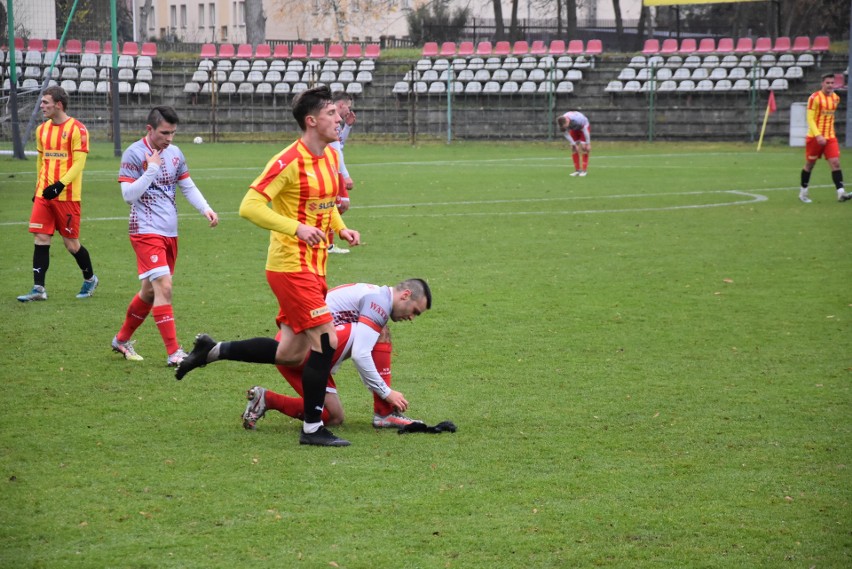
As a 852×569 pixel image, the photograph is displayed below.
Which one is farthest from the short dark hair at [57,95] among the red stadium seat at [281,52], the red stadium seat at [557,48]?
the red stadium seat at [557,48]

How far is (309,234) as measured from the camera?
5789 mm

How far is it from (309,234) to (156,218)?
8.98 feet


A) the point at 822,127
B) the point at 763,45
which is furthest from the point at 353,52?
the point at 822,127

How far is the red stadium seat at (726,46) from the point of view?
43875mm

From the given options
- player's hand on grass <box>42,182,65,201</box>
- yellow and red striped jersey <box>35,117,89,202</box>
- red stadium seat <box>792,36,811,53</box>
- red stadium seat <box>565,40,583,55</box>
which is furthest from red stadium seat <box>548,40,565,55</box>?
player's hand on grass <box>42,182,65,201</box>

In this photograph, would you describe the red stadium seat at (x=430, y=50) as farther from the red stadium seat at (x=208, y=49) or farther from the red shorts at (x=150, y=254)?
the red shorts at (x=150, y=254)

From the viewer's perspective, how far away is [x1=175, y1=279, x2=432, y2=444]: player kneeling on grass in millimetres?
6285

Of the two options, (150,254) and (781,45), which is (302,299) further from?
(781,45)

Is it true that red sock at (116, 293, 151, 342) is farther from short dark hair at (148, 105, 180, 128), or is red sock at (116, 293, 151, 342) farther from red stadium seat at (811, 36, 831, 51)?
red stadium seat at (811, 36, 831, 51)

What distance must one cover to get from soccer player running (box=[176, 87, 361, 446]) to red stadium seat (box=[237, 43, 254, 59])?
134ft

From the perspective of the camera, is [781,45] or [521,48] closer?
[781,45]

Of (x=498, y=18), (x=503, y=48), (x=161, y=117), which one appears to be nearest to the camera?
(x=161, y=117)

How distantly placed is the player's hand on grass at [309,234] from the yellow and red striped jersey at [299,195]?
0.12m

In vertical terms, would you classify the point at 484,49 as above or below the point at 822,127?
above
